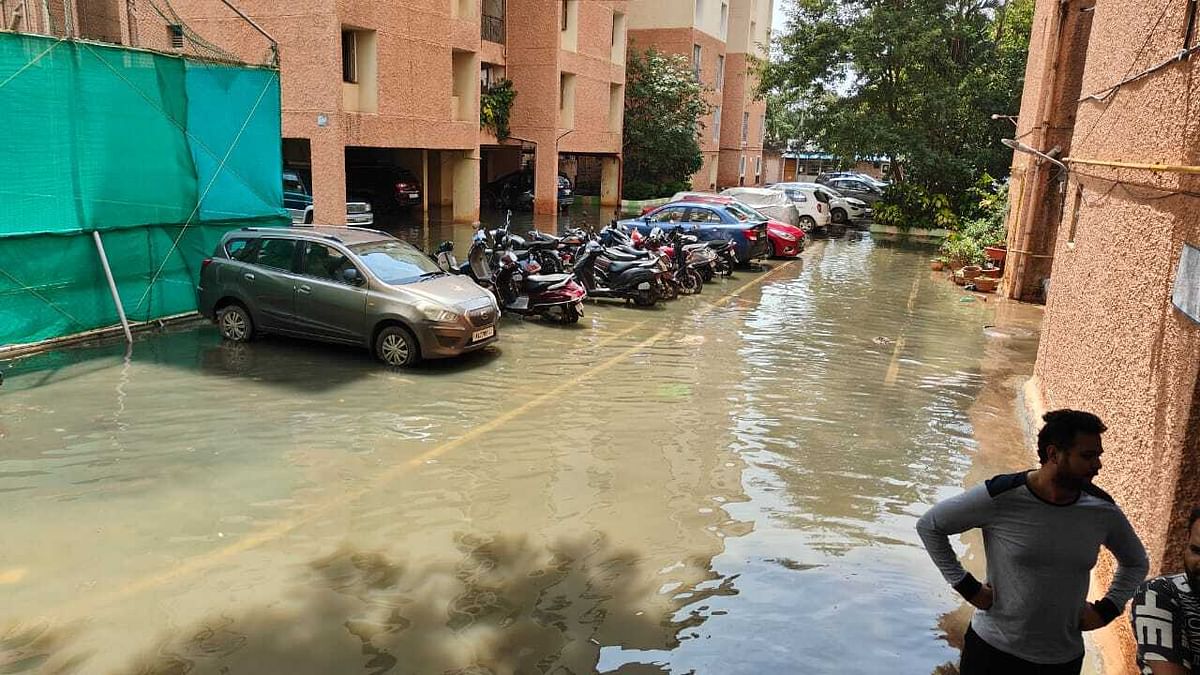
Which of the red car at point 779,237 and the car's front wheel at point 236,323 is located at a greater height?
the red car at point 779,237

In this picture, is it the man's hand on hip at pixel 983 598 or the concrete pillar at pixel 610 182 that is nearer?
the man's hand on hip at pixel 983 598

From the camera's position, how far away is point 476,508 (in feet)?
20.8

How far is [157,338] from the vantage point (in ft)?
36.7

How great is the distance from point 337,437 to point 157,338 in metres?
5.00

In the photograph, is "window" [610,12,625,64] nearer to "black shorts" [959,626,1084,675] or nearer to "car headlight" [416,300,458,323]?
"car headlight" [416,300,458,323]

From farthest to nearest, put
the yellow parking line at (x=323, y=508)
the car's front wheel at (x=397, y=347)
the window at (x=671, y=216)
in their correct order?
the window at (x=671, y=216) → the car's front wheel at (x=397, y=347) → the yellow parking line at (x=323, y=508)

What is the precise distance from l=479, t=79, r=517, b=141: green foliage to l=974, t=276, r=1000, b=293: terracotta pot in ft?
54.6

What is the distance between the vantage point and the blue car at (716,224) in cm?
1938

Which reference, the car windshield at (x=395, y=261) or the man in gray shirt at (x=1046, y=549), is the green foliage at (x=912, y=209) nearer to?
the car windshield at (x=395, y=261)

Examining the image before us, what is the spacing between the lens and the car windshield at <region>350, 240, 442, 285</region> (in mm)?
10391

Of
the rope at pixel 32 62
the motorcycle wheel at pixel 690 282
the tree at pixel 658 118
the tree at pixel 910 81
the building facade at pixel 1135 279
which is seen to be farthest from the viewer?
the tree at pixel 658 118

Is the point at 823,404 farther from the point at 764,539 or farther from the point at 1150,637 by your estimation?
the point at 1150,637

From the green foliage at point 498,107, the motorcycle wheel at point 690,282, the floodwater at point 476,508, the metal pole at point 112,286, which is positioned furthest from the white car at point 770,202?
the metal pole at point 112,286

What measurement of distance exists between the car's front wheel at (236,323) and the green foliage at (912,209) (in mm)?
23981
